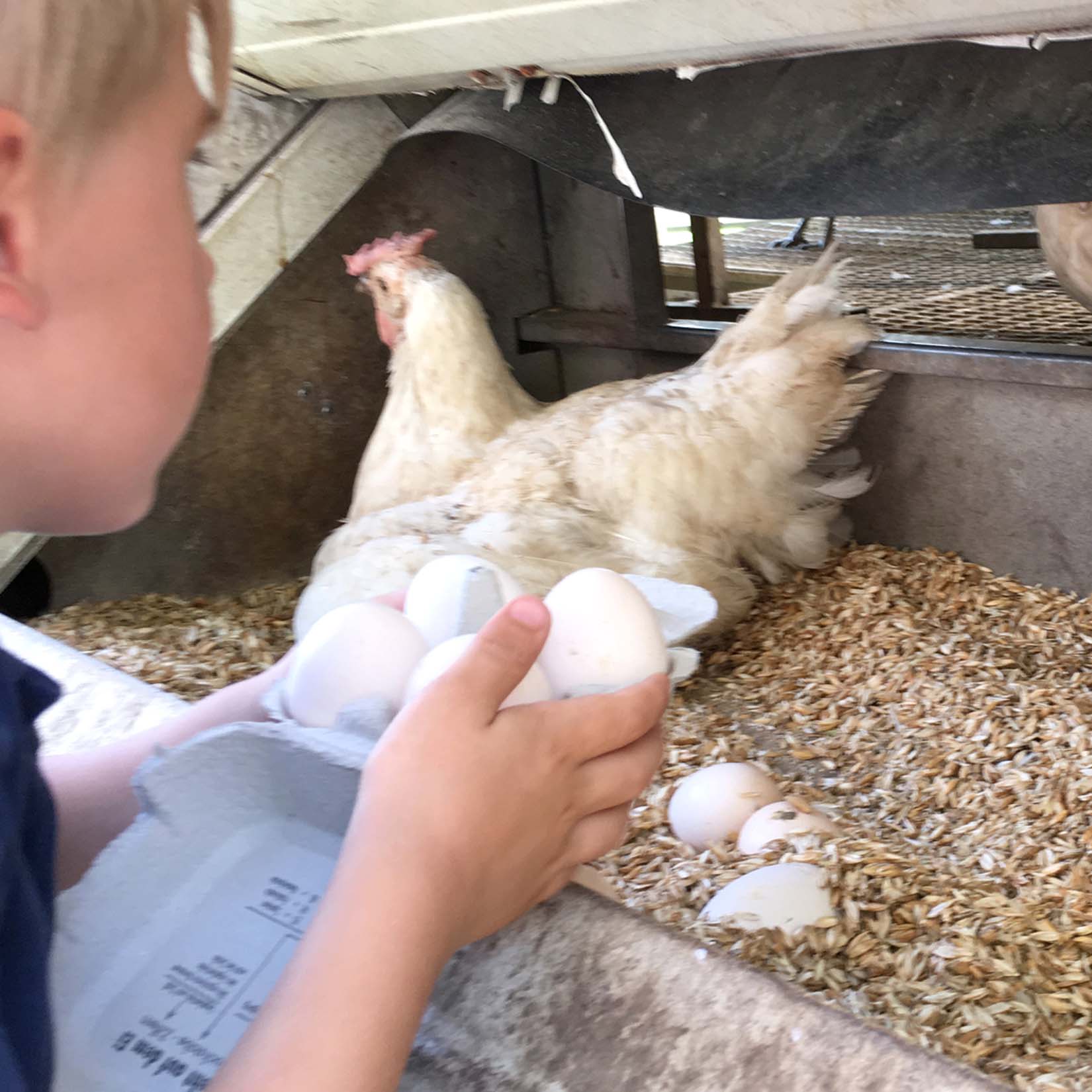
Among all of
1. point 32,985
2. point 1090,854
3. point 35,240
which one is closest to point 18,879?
point 32,985

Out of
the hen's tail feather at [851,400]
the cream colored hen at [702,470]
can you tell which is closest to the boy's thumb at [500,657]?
the cream colored hen at [702,470]

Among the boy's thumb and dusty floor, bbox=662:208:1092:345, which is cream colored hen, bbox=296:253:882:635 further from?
the boy's thumb

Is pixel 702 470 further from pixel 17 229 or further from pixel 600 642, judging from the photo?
pixel 17 229

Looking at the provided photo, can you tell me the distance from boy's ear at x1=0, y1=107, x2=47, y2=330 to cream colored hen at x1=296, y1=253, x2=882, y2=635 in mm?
1605

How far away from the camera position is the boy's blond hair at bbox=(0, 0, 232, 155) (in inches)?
18.8

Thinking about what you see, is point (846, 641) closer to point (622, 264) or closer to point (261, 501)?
point (622, 264)

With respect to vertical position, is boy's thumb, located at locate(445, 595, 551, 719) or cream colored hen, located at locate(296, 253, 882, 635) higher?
Answer: boy's thumb, located at locate(445, 595, 551, 719)

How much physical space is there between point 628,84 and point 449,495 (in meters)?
0.98

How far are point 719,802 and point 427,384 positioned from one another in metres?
1.51

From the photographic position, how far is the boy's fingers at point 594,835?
75 cm

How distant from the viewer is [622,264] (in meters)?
2.99

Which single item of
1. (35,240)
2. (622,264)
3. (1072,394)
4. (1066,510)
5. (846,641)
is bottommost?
(846,641)

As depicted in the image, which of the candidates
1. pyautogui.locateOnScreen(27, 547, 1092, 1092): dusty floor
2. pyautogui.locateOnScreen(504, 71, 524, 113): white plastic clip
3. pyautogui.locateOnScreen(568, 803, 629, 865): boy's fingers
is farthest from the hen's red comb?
pyautogui.locateOnScreen(568, 803, 629, 865): boy's fingers

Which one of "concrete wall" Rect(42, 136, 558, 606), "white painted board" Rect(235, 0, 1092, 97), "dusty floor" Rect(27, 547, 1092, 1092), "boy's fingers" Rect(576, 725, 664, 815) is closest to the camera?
"boy's fingers" Rect(576, 725, 664, 815)
